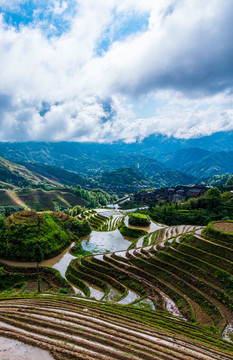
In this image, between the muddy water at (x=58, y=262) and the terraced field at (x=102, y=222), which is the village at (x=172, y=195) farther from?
the muddy water at (x=58, y=262)

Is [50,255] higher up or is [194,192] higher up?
[194,192]

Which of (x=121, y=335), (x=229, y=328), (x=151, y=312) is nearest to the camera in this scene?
(x=121, y=335)

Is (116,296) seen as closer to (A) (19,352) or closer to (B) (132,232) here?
(A) (19,352)

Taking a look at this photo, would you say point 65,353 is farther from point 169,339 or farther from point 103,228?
point 103,228

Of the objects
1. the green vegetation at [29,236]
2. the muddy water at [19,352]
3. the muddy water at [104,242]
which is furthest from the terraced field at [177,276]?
the muddy water at [19,352]

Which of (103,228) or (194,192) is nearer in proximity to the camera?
(103,228)

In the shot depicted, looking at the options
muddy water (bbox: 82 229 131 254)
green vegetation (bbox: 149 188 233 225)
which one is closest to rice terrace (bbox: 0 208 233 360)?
muddy water (bbox: 82 229 131 254)

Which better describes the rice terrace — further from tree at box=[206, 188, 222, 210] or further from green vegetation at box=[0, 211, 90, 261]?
tree at box=[206, 188, 222, 210]

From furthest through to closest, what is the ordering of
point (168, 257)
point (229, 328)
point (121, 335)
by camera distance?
point (168, 257)
point (229, 328)
point (121, 335)

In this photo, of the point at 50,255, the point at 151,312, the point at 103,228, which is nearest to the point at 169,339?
the point at 151,312
